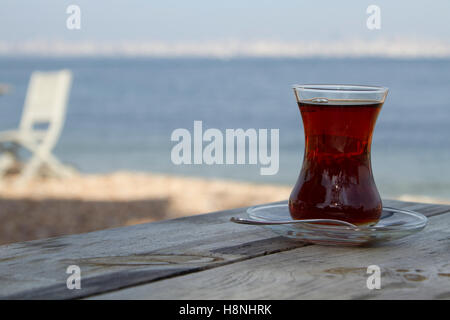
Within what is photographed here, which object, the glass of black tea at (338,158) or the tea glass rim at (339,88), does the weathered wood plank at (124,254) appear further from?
the tea glass rim at (339,88)

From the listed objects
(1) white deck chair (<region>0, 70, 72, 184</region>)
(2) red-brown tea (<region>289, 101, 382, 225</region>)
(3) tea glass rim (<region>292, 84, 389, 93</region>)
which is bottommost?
(2) red-brown tea (<region>289, 101, 382, 225</region>)

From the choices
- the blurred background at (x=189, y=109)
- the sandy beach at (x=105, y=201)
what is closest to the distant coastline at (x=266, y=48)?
the blurred background at (x=189, y=109)

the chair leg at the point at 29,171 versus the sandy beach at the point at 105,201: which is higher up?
the chair leg at the point at 29,171

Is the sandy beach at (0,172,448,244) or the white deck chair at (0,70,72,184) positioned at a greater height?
the white deck chair at (0,70,72,184)

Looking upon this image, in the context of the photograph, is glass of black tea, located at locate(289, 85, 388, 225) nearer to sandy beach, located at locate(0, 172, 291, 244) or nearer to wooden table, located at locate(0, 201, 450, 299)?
wooden table, located at locate(0, 201, 450, 299)

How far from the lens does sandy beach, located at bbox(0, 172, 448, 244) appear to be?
4180 mm

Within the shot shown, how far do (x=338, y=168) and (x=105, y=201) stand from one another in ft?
13.7

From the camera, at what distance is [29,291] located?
0.58 metres

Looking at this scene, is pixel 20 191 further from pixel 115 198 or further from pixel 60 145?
pixel 60 145

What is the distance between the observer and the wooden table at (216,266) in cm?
58

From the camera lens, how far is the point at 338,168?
790 millimetres

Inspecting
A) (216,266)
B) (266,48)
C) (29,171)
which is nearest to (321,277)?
(216,266)

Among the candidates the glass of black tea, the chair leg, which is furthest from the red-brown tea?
the chair leg

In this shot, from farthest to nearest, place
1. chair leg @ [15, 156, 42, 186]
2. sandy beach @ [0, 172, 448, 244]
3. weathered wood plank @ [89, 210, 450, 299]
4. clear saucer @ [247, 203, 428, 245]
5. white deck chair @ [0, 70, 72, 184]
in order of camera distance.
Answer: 1. chair leg @ [15, 156, 42, 186]
2. white deck chair @ [0, 70, 72, 184]
3. sandy beach @ [0, 172, 448, 244]
4. clear saucer @ [247, 203, 428, 245]
5. weathered wood plank @ [89, 210, 450, 299]
